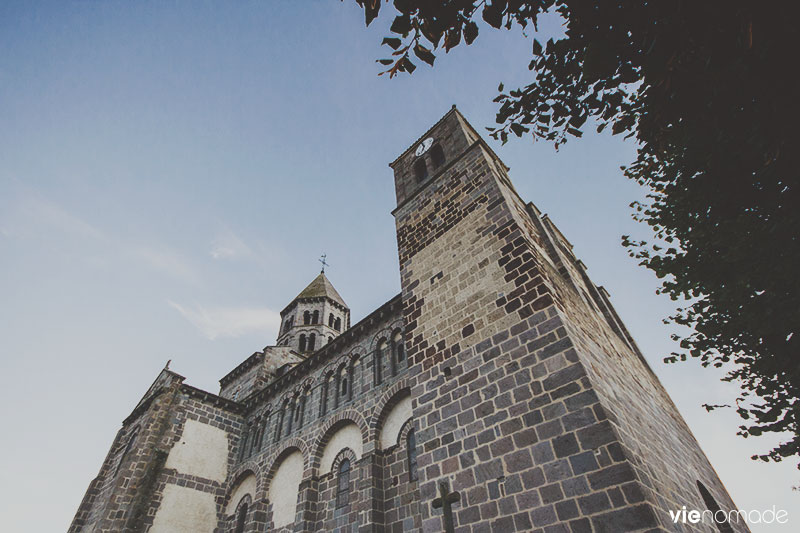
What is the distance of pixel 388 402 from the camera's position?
11.2 m

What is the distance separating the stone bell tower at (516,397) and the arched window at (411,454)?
3005mm

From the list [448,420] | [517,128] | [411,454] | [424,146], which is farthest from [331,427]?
[517,128]

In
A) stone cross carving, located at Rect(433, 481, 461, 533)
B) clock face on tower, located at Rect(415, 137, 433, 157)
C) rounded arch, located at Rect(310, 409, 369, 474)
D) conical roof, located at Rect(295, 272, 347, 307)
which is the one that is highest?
conical roof, located at Rect(295, 272, 347, 307)

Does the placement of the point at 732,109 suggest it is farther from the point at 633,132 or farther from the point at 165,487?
A: the point at 165,487

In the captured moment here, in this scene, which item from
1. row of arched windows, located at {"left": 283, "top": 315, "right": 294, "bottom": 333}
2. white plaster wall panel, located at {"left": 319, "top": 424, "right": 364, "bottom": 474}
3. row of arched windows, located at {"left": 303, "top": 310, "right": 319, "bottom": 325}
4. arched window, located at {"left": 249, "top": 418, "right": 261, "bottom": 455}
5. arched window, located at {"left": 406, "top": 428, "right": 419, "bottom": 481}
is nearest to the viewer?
arched window, located at {"left": 406, "top": 428, "right": 419, "bottom": 481}

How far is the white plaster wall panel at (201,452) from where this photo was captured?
51.1ft

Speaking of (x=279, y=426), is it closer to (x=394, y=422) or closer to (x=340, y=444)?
(x=340, y=444)

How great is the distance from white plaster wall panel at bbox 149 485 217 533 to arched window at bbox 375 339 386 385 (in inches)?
355

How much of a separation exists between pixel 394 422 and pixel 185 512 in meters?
9.60

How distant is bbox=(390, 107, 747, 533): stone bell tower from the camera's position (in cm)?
502

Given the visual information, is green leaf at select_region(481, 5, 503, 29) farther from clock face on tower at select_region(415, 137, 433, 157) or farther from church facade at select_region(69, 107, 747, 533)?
clock face on tower at select_region(415, 137, 433, 157)

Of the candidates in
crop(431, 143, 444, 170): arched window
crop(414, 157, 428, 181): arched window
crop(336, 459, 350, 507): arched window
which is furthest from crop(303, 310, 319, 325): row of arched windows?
crop(431, 143, 444, 170): arched window

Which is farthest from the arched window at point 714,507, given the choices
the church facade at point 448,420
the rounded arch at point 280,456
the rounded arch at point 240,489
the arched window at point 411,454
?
the rounded arch at point 240,489

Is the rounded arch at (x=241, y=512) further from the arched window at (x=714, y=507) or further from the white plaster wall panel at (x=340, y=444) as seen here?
the arched window at (x=714, y=507)
